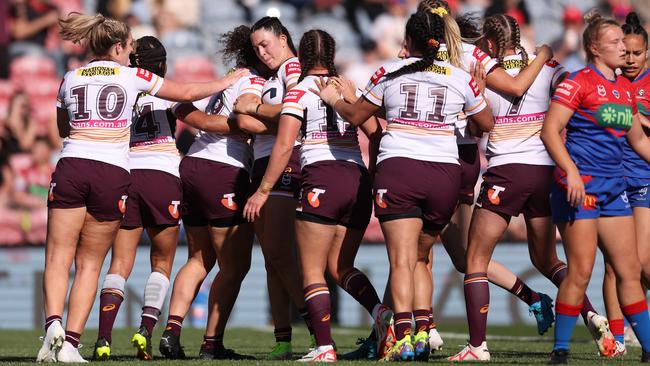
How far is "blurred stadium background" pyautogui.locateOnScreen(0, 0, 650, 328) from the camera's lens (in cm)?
1752

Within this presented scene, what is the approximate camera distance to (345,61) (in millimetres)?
19297

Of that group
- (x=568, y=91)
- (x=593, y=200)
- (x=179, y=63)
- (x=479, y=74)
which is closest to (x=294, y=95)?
(x=479, y=74)

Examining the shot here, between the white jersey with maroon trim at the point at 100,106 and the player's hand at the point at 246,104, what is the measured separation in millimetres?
716

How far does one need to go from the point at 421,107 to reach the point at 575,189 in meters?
1.15

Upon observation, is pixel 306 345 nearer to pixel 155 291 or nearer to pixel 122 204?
pixel 155 291

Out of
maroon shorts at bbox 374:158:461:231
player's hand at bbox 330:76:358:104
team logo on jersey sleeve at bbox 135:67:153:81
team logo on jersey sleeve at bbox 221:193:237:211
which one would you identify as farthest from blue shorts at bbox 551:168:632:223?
team logo on jersey sleeve at bbox 135:67:153:81

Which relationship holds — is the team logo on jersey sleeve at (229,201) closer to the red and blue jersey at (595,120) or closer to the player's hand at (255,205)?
the player's hand at (255,205)

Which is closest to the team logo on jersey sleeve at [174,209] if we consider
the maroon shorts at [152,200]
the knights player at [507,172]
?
the maroon shorts at [152,200]

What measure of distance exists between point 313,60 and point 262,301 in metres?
10.4

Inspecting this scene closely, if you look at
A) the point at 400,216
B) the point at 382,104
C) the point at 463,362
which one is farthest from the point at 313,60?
the point at 463,362

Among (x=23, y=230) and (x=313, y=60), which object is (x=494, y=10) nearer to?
(x=23, y=230)

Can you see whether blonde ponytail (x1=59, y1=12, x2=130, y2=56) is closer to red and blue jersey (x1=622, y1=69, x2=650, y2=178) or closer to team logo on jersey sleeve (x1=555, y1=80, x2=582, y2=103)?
team logo on jersey sleeve (x1=555, y1=80, x2=582, y2=103)

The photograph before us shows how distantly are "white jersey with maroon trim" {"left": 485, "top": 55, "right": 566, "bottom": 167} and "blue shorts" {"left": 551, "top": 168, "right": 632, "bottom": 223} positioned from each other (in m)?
1.06

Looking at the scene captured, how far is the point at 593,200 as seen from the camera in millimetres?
7023
